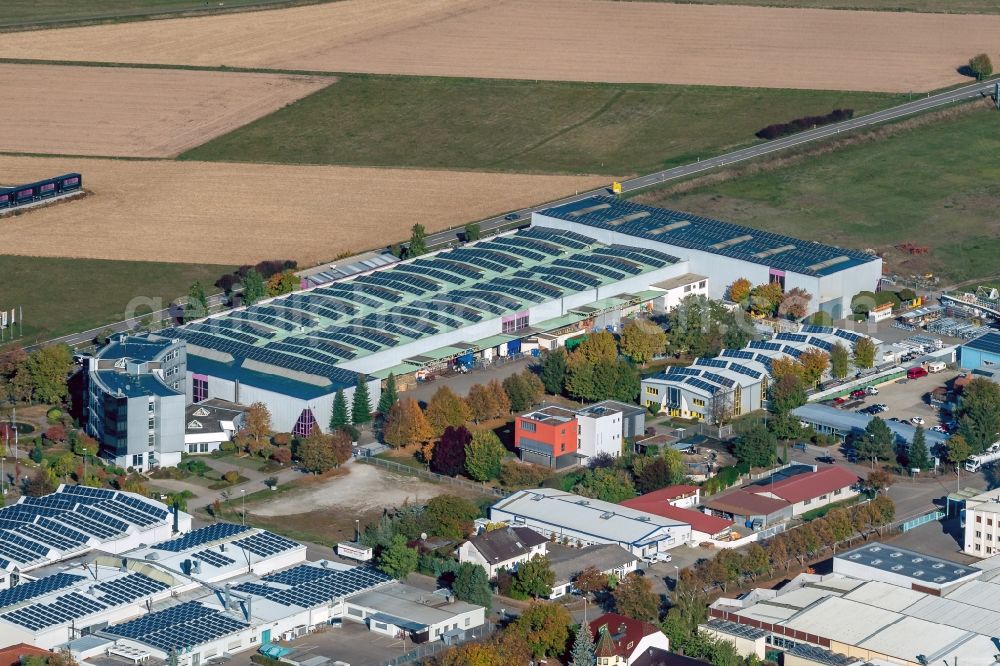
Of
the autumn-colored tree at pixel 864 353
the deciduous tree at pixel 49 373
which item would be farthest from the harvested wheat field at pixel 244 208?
the autumn-colored tree at pixel 864 353

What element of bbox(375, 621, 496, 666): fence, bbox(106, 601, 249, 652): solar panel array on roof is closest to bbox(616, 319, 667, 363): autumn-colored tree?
bbox(375, 621, 496, 666): fence

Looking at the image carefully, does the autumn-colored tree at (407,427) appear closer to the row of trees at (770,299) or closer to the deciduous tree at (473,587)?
the deciduous tree at (473,587)

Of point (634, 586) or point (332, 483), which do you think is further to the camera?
point (332, 483)

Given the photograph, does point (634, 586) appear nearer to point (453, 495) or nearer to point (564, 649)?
point (564, 649)

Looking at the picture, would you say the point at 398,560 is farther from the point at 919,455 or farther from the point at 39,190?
the point at 39,190

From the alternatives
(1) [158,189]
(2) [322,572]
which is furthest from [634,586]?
(1) [158,189]

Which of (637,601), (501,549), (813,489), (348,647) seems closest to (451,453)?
(501,549)
